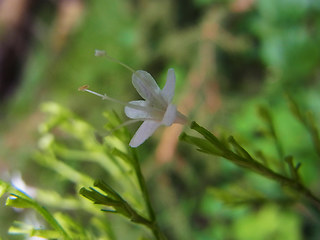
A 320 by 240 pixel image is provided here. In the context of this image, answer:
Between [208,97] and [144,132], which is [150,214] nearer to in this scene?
[144,132]

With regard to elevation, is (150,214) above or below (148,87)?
below

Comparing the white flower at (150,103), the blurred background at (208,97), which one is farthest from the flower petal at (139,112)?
the blurred background at (208,97)

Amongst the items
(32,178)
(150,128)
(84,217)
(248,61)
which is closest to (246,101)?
(248,61)

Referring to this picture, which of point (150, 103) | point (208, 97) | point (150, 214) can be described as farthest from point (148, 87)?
point (208, 97)

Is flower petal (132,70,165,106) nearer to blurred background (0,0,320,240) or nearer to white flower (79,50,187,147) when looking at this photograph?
white flower (79,50,187,147)

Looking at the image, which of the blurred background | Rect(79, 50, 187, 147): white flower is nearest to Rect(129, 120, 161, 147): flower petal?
Rect(79, 50, 187, 147): white flower

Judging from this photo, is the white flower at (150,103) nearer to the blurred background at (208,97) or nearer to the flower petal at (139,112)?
the flower petal at (139,112)
